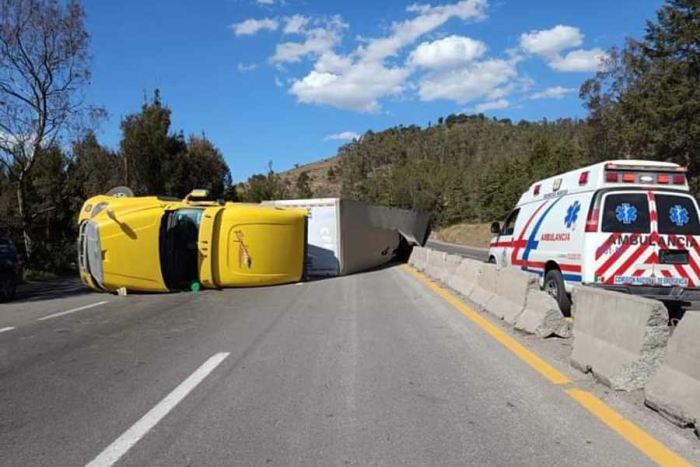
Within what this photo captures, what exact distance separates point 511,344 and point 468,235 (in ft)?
209

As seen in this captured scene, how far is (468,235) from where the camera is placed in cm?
7012

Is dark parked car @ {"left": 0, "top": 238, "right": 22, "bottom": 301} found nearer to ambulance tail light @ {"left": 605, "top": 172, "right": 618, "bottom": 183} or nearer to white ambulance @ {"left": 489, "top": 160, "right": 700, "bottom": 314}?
white ambulance @ {"left": 489, "top": 160, "right": 700, "bottom": 314}

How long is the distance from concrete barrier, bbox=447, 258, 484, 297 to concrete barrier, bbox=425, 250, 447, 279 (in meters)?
2.03

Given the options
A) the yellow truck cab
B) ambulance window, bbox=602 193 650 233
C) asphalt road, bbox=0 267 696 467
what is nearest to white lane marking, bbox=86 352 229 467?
asphalt road, bbox=0 267 696 467

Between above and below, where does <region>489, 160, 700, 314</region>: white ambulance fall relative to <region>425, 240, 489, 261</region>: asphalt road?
above

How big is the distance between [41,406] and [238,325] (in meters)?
4.34

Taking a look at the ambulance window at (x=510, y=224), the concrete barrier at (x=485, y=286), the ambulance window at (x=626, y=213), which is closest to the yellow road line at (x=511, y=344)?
Result: the concrete barrier at (x=485, y=286)

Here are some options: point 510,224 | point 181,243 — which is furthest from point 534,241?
point 181,243

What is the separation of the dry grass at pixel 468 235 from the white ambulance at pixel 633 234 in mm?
52738

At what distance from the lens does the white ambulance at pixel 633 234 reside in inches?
350

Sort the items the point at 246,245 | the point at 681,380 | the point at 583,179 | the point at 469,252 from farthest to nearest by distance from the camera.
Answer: the point at 469,252, the point at 246,245, the point at 583,179, the point at 681,380

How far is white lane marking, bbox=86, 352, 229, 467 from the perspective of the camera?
4125 millimetres

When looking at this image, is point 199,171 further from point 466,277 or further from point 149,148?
point 466,277

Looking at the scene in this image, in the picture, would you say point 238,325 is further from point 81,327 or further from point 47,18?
point 47,18
